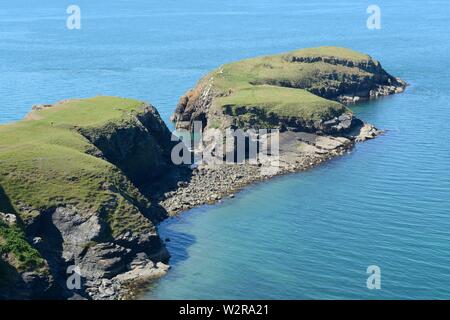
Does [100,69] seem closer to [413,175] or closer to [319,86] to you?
[319,86]

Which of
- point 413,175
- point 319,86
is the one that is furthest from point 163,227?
point 319,86

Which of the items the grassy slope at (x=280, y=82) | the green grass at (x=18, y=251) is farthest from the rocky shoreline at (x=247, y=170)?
the green grass at (x=18, y=251)

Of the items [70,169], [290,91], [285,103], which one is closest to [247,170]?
[285,103]

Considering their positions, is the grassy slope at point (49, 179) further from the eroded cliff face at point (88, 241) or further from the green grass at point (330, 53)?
the green grass at point (330, 53)

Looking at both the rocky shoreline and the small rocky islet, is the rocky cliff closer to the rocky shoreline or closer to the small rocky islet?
the small rocky islet

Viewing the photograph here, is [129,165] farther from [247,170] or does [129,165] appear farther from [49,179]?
[49,179]
